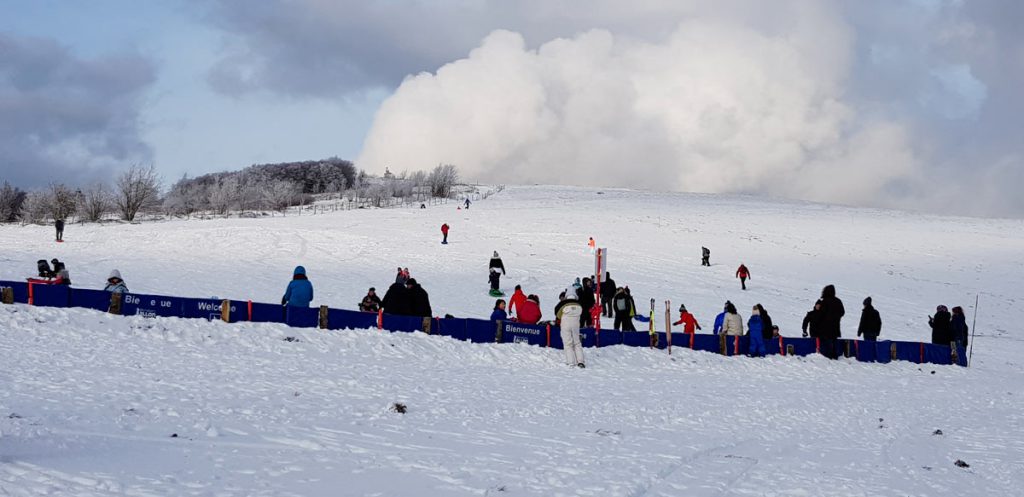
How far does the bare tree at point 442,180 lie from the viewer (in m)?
157

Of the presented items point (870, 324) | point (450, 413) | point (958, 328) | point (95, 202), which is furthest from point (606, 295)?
point (95, 202)

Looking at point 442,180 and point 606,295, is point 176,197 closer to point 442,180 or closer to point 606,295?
point 442,180

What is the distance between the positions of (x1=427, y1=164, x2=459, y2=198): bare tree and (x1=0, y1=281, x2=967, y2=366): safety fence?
132346 millimetres

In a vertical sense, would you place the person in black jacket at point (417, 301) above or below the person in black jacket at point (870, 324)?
above

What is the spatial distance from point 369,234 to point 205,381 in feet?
125

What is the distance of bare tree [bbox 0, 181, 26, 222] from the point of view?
114 meters

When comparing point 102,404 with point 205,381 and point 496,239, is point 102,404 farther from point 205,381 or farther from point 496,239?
point 496,239

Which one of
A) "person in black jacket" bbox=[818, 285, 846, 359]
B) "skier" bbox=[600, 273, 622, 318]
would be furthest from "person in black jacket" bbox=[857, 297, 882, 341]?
"skier" bbox=[600, 273, 622, 318]

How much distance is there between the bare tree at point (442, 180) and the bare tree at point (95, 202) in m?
65.7

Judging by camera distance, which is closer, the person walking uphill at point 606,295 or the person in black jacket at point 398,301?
the person in black jacket at point 398,301

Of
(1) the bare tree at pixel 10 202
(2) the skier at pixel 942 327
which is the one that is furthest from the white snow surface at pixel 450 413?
(1) the bare tree at pixel 10 202

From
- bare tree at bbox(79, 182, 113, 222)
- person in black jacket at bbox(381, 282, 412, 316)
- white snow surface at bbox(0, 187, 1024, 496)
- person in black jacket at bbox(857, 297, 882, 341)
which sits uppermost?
bare tree at bbox(79, 182, 113, 222)

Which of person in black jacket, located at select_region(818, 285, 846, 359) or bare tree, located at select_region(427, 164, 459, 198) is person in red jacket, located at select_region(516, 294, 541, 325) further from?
bare tree, located at select_region(427, 164, 459, 198)

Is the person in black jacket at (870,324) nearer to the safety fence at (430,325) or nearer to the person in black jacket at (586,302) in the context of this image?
the safety fence at (430,325)
